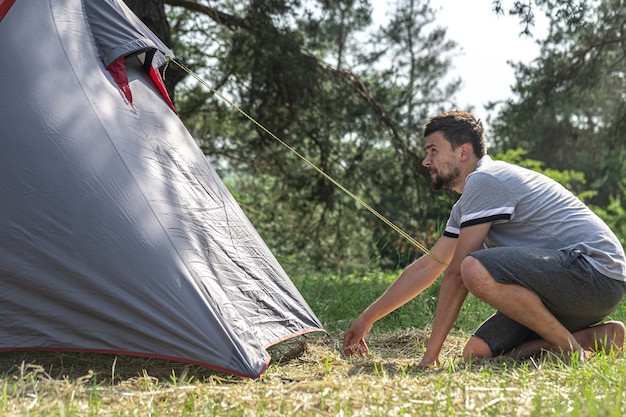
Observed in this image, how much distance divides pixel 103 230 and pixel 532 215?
2.12 m

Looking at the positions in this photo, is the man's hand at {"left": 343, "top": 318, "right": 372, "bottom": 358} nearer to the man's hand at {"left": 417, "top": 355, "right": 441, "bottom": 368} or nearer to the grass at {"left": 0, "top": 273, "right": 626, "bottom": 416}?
the grass at {"left": 0, "top": 273, "right": 626, "bottom": 416}

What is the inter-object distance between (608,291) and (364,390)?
5.01ft

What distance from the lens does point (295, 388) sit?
3.05 metres

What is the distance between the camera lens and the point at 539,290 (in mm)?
3664

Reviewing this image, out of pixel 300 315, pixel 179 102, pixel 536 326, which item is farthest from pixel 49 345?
pixel 179 102

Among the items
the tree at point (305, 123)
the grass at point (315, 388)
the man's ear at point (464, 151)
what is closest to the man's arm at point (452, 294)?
the grass at point (315, 388)

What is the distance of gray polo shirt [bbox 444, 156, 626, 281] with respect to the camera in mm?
3717

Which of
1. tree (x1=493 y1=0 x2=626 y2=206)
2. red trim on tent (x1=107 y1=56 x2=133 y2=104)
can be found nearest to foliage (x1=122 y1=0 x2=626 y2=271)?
tree (x1=493 y1=0 x2=626 y2=206)

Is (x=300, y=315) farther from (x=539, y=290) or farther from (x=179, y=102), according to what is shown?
(x=179, y=102)

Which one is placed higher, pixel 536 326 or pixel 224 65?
pixel 224 65

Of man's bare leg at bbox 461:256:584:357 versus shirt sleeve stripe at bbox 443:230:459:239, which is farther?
shirt sleeve stripe at bbox 443:230:459:239

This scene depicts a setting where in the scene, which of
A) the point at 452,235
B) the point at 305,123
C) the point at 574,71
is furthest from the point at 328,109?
the point at 452,235

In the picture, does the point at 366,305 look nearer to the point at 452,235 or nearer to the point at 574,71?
the point at 452,235

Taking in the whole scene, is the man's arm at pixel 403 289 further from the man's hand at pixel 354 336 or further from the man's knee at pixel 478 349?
the man's knee at pixel 478 349
